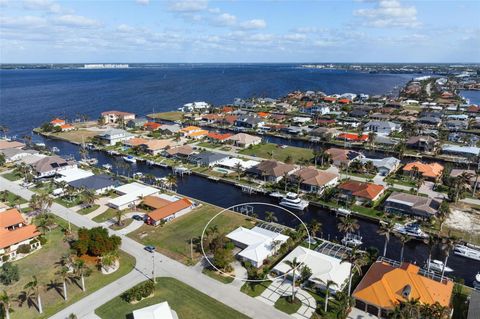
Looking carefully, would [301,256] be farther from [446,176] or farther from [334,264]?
[446,176]

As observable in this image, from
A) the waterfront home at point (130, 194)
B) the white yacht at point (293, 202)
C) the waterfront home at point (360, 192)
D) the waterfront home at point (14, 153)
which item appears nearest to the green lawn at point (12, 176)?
the waterfront home at point (14, 153)

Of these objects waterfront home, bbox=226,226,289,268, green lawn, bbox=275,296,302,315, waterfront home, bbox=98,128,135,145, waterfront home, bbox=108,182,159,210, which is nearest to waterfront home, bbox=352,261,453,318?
green lawn, bbox=275,296,302,315

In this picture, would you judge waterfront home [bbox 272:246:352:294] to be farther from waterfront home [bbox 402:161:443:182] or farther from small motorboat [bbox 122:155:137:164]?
small motorboat [bbox 122:155:137:164]

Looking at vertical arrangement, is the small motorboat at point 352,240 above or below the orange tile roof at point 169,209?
below

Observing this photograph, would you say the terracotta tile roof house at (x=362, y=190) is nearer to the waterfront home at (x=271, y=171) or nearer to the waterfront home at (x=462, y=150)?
the waterfront home at (x=271, y=171)

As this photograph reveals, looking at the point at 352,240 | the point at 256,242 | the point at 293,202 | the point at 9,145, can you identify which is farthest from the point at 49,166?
the point at 352,240

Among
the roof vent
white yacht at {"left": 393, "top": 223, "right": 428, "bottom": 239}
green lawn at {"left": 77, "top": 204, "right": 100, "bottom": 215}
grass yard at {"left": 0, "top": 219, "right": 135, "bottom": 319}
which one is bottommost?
grass yard at {"left": 0, "top": 219, "right": 135, "bottom": 319}
